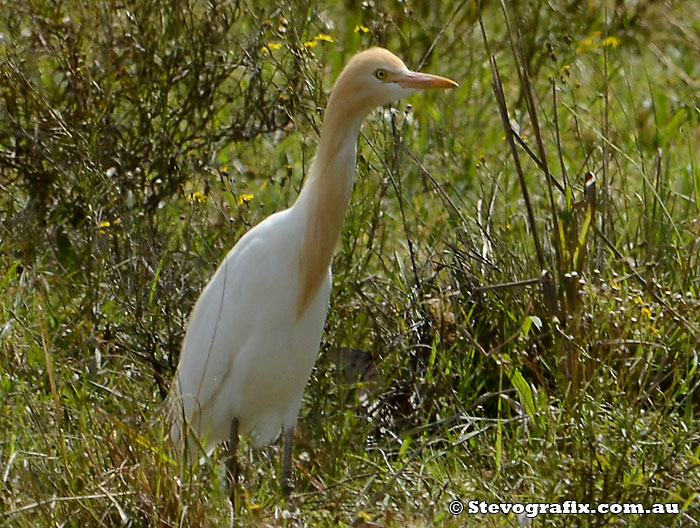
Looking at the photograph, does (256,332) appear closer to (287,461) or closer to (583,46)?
(287,461)

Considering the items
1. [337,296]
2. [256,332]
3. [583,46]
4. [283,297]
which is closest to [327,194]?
[283,297]

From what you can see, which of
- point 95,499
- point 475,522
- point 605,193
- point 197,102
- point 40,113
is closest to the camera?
point 95,499

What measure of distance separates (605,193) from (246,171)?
A: 1504 mm

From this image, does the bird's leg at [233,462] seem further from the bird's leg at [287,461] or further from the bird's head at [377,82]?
the bird's head at [377,82]

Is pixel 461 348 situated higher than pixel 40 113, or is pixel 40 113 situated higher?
pixel 40 113

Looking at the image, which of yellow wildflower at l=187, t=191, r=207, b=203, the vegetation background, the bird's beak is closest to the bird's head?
the bird's beak

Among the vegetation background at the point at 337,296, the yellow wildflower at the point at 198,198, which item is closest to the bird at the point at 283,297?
the vegetation background at the point at 337,296

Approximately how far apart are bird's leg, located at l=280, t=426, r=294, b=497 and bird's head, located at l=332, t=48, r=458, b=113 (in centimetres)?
75

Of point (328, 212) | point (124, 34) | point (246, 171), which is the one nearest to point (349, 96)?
point (328, 212)

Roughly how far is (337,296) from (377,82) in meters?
0.76

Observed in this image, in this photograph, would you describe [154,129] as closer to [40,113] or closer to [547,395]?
[40,113]

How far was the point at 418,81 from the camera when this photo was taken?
8.25ft

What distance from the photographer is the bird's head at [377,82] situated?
2.51 m

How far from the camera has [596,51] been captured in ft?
16.6
